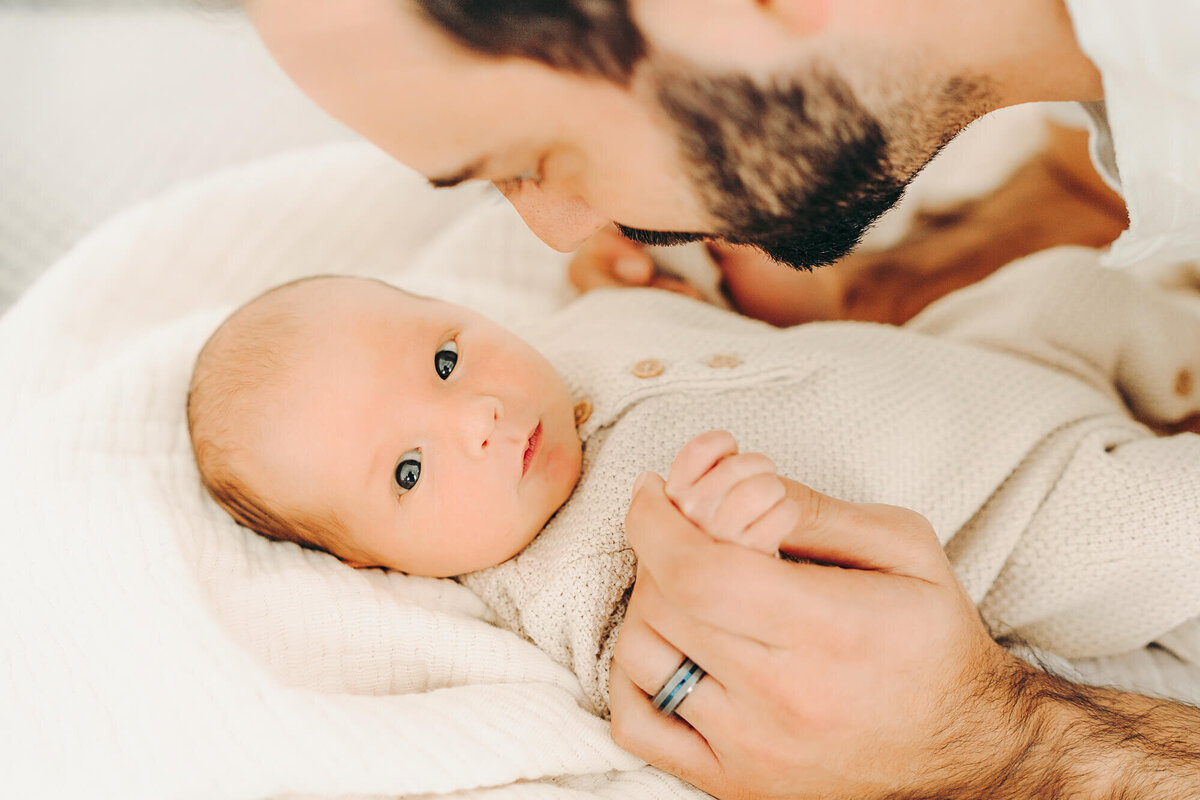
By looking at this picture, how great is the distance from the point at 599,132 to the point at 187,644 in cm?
67

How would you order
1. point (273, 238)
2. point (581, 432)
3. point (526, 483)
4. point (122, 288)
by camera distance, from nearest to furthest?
point (526, 483) < point (581, 432) < point (122, 288) < point (273, 238)

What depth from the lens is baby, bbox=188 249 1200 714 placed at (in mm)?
1055

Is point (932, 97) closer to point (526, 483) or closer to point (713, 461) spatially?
point (713, 461)

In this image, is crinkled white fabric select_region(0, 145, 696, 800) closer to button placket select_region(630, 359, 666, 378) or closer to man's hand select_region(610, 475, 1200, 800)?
man's hand select_region(610, 475, 1200, 800)

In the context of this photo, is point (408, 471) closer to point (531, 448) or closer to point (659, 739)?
point (531, 448)

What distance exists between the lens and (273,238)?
5.33 feet

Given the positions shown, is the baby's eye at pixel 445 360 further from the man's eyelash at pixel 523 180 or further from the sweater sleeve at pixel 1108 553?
the sweater sleeve at pixel 1108 553

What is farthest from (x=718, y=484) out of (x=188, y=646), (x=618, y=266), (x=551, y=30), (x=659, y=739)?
(x=618, y=266)

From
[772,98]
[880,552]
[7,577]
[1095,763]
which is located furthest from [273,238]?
[1095,763]

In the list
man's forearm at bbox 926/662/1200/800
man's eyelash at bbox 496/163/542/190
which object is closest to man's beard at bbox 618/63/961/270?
man's eyelash at bbox 496/163/542/190

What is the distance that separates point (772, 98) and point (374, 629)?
0.73 m

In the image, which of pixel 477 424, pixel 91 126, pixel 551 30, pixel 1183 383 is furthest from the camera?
pixel 91 126

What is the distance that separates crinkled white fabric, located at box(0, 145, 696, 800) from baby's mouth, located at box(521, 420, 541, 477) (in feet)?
0.67

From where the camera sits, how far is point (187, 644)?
2.95ft
